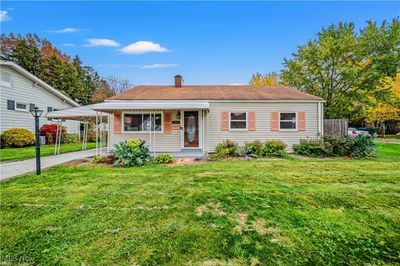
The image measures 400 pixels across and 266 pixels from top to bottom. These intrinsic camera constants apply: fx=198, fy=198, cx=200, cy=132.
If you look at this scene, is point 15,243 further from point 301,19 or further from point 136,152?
point 301,19

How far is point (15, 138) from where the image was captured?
1327 cm

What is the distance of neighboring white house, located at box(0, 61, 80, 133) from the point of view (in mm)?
13602

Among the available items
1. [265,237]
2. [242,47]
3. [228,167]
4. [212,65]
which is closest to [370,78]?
[242,47]

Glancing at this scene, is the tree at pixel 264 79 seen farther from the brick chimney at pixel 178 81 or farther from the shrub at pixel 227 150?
the shrub at pixel 227 150

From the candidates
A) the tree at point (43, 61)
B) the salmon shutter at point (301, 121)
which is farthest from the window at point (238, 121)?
the tree at point (43, 61)

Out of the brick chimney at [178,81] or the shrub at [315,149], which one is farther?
the brick chimney at [178,81]

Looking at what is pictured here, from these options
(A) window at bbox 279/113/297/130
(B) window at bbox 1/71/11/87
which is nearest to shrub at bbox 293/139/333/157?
(A) window at bbox 279/113/297/130

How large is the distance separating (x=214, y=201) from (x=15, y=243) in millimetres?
3197

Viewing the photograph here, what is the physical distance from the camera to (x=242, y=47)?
1697 cm

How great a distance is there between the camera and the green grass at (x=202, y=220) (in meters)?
2.44

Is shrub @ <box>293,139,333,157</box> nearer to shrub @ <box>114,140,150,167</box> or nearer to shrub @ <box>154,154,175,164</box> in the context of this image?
shrub @ <box>154,154,175,164</box>

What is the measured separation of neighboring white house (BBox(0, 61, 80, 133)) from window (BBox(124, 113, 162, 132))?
580 cm

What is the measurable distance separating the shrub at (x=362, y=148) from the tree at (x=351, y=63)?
6748 mm

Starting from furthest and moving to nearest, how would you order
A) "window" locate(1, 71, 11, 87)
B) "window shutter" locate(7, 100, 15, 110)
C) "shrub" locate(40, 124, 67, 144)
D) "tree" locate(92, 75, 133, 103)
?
1. "tree" locate(92, 75, 133, 103)
2. "shrub" locate(40, 124, 67, 144)
3. "window shutter" locate(7, 100, 15, 110)
4. "window" locate(1, 71, 11, 87)
